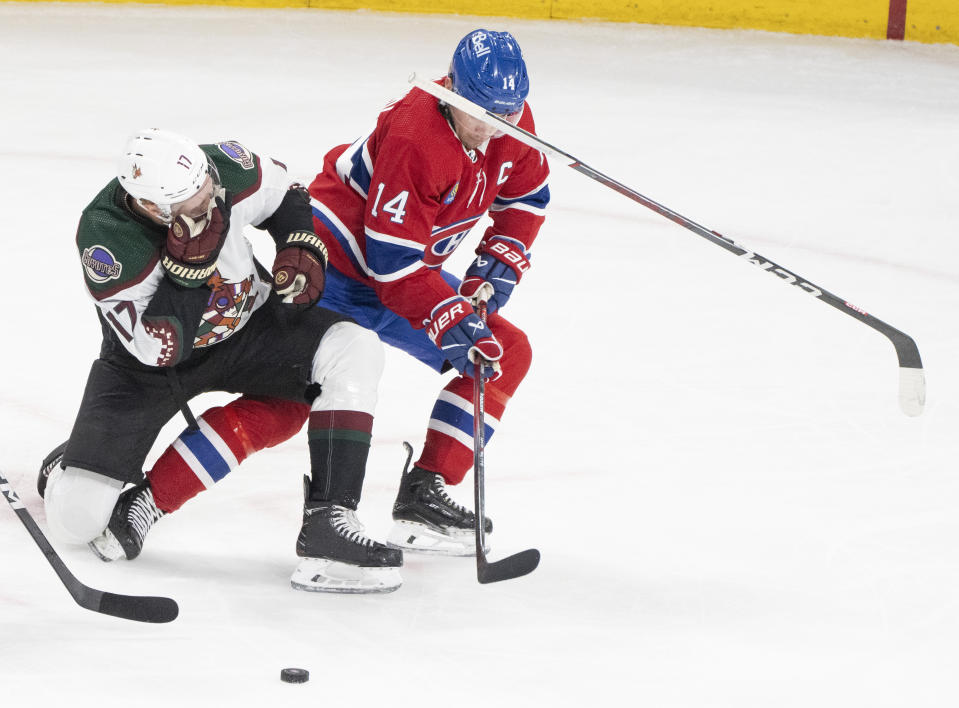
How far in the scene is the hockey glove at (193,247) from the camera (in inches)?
101

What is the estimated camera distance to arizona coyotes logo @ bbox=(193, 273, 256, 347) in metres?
2.75

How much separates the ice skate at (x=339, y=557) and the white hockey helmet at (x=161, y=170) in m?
0.64

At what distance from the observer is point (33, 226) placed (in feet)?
15.6

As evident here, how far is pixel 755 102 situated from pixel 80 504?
15.6 feet

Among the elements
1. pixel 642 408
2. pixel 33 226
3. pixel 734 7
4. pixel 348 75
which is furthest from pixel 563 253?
pixel 734 7

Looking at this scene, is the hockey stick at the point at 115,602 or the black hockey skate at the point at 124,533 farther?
the black hockey skate at the point at 124,533

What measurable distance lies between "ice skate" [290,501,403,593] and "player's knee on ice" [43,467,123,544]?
0.39 meters

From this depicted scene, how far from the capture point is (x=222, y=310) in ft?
→ 9.09

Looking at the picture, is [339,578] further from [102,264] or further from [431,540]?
[102,264]

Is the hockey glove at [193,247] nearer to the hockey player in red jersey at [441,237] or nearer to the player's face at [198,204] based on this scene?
the player's face at [198,204]

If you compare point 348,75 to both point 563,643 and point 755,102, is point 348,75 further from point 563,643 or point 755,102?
point 563,643

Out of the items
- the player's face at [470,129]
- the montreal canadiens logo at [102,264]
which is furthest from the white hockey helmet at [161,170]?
the player's face at [470,129]

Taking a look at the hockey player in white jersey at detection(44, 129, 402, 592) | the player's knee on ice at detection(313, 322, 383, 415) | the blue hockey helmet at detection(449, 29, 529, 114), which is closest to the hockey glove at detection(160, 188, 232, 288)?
the hockey player in white jersey at detection(44, 129, 402, 592)

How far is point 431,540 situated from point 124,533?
61cm
